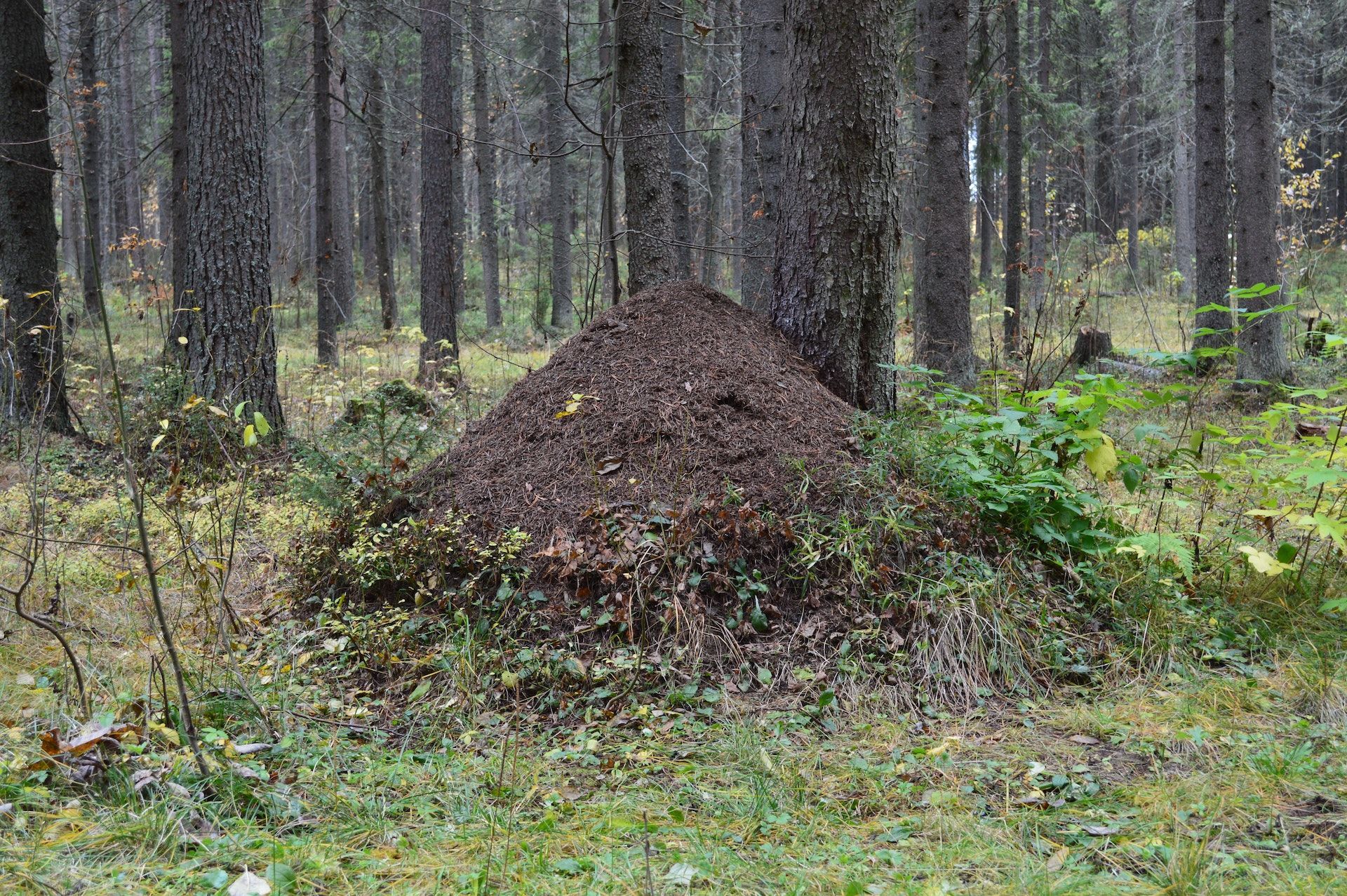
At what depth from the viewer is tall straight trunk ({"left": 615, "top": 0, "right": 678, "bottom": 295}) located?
7352 millimetres

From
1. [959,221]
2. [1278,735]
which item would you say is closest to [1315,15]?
[959,221]

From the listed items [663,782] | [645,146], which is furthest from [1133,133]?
[663,782]

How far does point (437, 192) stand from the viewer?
1099cm

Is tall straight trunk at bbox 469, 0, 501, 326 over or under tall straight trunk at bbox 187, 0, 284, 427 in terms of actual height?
over

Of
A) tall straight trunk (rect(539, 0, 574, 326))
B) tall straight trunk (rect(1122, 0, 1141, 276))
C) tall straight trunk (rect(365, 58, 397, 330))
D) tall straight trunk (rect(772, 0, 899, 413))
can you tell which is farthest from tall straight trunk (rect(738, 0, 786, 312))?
tall straight trunk (rect(1122, 0, 1141, 276))

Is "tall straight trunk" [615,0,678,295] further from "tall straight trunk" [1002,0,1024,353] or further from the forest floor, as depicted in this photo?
"tall straight trunk" [1002,0,1024,353]

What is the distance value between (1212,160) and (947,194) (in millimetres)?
3714

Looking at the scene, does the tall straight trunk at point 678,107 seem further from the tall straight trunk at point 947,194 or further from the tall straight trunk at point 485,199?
the tall straight trunk at point 485,199

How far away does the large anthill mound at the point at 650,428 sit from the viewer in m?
4.14

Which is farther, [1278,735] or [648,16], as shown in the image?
[648,16]

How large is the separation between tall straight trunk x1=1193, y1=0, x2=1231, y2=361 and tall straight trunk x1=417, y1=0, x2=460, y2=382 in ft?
28.2

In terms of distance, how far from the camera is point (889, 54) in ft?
16.3

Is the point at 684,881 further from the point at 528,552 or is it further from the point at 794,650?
the point at 528,552

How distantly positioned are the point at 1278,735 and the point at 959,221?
19.0 feet
